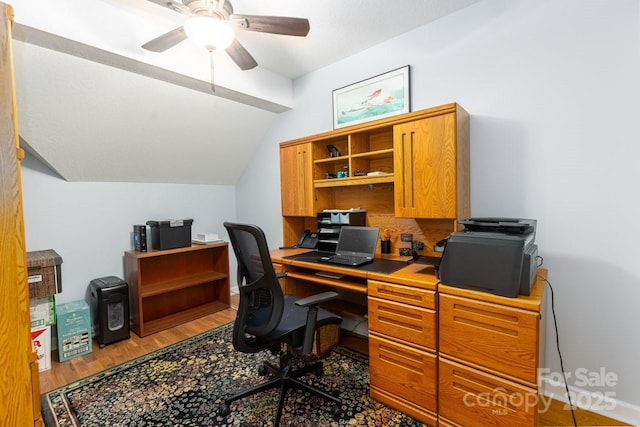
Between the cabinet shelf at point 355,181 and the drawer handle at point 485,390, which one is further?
the cabinet shelf at point 355,181

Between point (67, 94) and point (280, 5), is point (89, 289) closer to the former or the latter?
point (67, 94)

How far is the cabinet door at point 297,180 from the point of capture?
2.75 meters

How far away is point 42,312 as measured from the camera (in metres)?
2.36

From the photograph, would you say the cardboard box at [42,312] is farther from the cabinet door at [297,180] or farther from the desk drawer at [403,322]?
the desk drawer at [403,322]

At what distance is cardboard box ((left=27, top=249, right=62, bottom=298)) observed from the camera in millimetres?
2244

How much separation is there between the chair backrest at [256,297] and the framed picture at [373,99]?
5.14 feet

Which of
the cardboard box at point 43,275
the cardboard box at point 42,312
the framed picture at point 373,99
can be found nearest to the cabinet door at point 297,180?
the framed picture at point 373,99

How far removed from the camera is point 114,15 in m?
2.01

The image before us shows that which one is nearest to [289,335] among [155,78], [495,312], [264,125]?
[495,312]

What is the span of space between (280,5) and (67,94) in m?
1.74

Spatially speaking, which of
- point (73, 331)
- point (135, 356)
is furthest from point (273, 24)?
point (73, 331)

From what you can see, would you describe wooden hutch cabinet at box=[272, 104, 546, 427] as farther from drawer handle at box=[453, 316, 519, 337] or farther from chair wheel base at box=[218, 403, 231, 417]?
chair wheel base at box=[218, 403, 231, 417]

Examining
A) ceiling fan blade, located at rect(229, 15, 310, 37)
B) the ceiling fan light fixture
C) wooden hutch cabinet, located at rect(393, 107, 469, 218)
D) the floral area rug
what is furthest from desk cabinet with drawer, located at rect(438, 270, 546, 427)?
the ceiling fan light fixture

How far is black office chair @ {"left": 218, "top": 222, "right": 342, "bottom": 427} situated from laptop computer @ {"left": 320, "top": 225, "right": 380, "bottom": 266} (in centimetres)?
54
